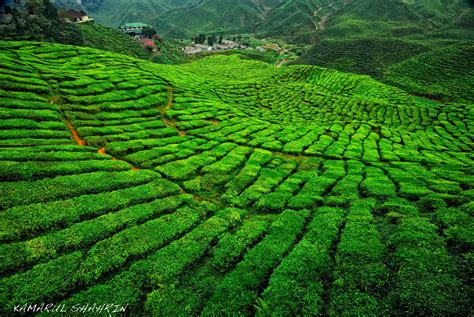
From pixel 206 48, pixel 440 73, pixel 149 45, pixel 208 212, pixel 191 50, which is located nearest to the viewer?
pixel 208 212

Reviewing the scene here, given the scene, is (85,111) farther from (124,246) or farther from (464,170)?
(464,170)

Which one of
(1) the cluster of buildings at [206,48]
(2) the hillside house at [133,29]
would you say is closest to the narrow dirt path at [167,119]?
(2) the hillside house at [133,29]


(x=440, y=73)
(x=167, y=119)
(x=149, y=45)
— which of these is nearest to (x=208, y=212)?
(x=167, y=119)

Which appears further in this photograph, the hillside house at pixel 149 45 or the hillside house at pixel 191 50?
the hillside house at pixel 191 50

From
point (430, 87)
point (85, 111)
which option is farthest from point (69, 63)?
point (430, 87)

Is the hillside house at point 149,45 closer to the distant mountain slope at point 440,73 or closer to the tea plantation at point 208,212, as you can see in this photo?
the tea plantation at point 208,212

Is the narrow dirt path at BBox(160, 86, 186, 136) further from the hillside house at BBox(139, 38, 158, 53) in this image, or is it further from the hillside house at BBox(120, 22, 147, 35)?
the hillside house at BBox(120, 22, 147, 35)

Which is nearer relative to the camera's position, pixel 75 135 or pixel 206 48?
pixel 75 135

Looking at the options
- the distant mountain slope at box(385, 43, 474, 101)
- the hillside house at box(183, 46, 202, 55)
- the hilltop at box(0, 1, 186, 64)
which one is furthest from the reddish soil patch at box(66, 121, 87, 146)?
the hillside house at box(183, 46, 202, 55)

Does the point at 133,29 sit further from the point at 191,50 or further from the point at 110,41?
the point at 110,41
